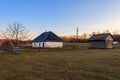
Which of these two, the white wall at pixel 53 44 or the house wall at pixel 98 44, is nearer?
the house wall at pixel 98 44

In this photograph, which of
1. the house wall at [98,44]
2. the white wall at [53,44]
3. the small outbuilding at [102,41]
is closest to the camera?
the small outbuilding at [102,41]

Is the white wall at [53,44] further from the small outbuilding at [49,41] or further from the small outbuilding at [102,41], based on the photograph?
the small outbuilding at [102,41]

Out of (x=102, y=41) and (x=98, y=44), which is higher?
(x=102, y=41)

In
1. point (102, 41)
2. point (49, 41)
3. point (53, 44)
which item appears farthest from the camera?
point (53, 44)

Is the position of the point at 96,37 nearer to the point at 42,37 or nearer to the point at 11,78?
the point at 42,37

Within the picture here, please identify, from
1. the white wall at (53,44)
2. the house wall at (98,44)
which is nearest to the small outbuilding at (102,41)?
the house wall at (98,44)

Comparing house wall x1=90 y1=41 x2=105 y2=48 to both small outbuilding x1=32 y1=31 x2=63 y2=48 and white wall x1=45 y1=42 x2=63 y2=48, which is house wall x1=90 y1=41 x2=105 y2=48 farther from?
white wall x1=45 y1=42 x2=63 y2=48

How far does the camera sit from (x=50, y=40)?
208ft

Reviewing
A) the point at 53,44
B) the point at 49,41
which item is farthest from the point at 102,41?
the point at 49,41

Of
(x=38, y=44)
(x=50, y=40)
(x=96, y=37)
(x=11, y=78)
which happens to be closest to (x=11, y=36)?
(x=38, y=44)

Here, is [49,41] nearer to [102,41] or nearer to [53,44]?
[53,44]

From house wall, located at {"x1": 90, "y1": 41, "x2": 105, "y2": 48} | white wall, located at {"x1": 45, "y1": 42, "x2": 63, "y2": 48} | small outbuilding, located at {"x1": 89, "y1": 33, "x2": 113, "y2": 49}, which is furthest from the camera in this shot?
white wall, located at {"x1": 45, "y1": 42, "x2": 63, "y2": 48}

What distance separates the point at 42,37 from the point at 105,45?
20.2 metres

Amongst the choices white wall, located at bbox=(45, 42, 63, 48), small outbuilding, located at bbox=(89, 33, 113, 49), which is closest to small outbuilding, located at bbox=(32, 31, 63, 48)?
white wall, located at bbox=(45, 42, 63, 48)
